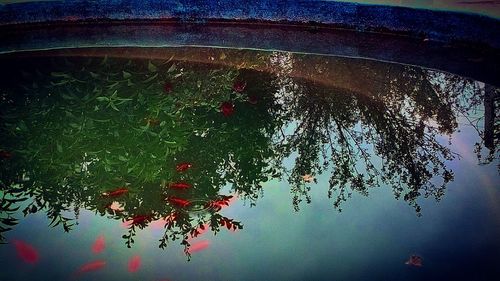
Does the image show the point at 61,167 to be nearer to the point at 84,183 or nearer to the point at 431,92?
the point at 84,183

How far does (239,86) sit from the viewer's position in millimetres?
4703

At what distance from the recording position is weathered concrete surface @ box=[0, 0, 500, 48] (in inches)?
199

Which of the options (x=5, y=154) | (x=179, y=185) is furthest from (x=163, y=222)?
(x=5, y=154)

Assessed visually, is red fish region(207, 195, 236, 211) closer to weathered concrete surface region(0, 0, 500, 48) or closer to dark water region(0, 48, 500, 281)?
dark water region(0, 48, 500, 281)

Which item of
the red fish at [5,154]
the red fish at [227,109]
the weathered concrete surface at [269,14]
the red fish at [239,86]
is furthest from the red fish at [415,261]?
the red fish at [5,154]

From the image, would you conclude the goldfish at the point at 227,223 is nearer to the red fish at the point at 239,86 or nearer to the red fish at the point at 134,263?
the red fish at the point at 134,263

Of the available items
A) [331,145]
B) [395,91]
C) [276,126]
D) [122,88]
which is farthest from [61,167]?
[395,91]

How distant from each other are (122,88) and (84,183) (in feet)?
4.95

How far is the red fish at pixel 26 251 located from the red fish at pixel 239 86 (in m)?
2.57

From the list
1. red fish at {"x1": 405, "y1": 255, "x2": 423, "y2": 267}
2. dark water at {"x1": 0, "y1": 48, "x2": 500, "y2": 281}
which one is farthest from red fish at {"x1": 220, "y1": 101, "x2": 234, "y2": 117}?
red fish at {"x1": 405, "y1": 255, "x2": 423, "y2": 267}

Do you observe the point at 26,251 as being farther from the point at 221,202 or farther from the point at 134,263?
the point at 221,202

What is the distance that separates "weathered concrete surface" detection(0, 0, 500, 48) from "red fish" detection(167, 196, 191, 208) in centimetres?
336

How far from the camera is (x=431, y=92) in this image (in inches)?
175

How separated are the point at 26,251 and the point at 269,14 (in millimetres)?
4226
